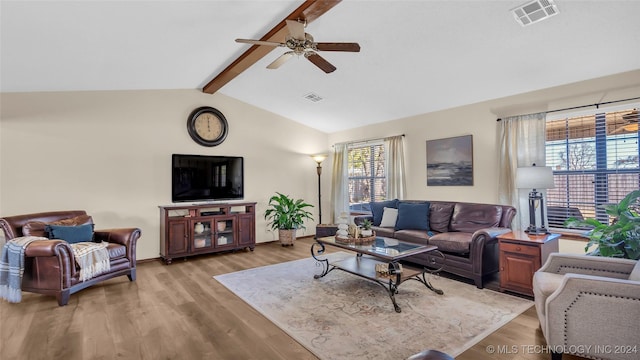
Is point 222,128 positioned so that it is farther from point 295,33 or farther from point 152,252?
point 295,33

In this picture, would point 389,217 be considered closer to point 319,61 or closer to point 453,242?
point 453,242

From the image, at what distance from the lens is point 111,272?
3.78m

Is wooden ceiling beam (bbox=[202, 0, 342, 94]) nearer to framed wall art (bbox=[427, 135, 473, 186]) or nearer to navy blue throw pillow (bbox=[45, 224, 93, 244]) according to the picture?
navy blue throw pillow (bbox=[45, 224, 93, 244])

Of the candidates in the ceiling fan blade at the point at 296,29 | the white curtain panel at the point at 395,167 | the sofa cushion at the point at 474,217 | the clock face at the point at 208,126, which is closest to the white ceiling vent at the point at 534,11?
the ceiling fan blade at the point at 296,29

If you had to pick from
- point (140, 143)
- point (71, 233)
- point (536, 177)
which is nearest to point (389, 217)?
point (536, 177)

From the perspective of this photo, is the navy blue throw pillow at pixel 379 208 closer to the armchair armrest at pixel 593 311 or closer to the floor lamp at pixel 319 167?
the floor lamp at pixel 319 167

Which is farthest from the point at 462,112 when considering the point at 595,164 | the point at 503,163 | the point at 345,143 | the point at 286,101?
the point at 286,101

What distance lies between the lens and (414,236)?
14.2 feet

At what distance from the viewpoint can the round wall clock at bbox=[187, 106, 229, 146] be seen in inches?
215

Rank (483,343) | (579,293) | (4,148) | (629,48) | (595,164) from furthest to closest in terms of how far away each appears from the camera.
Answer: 1. (4,148)
2. (595,164)
3. (629,48)
4. (483,343)
5. (579,293)

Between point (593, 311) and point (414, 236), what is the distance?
242 centimetres

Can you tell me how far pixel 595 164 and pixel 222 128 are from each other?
5.64 metres

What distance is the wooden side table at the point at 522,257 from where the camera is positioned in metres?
3.19

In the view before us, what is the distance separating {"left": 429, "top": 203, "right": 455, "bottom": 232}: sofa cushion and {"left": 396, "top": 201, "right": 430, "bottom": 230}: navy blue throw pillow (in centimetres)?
9
